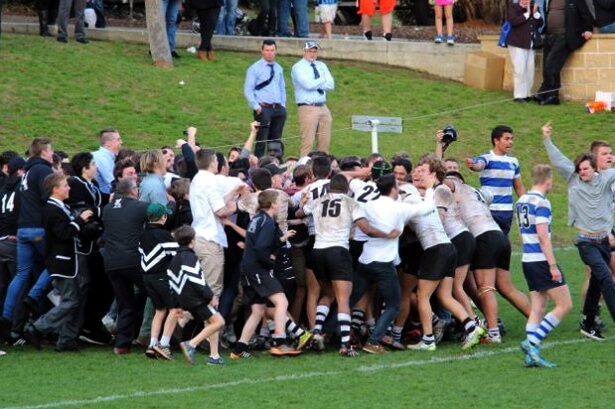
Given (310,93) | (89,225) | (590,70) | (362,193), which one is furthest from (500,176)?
(590,70)

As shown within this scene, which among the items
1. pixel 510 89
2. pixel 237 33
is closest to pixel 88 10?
pixel 237 33

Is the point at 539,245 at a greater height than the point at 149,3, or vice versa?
the point at 149,3

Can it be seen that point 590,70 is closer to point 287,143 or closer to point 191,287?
point 287,143

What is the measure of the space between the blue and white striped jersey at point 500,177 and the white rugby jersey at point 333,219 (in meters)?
2.18

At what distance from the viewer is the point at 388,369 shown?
12500mm

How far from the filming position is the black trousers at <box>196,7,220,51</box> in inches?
975

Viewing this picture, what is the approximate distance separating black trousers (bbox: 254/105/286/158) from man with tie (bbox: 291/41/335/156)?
1.04 ft

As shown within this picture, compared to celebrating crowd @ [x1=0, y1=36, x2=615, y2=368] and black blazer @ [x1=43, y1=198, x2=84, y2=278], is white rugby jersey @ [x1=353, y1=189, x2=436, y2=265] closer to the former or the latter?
celebrating crowd @ [x1=0, y1=36, x2=615, y2=368]

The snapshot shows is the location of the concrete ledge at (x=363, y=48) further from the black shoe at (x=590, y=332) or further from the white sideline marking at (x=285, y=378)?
the white sideline marking at (x=285, y=378)

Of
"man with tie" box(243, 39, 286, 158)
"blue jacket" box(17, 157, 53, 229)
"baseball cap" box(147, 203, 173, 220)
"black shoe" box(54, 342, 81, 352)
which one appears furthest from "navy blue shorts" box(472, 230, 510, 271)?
"man with tie" box(243, 39, 286, 158)

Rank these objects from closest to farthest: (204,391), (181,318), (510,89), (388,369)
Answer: (204,391) → (388,369) → (181,318) → (510,89)

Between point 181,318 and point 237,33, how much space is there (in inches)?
602

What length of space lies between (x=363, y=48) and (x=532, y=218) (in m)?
15.1

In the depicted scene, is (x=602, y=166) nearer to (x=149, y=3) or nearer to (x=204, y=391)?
(x=204, y=391)
